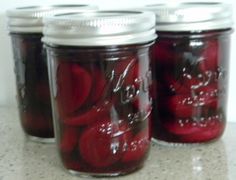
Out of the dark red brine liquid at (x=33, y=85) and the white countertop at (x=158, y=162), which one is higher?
the dark red brine liquid at (x=33, y=85)

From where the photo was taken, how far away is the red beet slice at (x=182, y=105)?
543 millimetres

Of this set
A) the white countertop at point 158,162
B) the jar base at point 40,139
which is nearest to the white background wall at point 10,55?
the white countertop at point 158,162

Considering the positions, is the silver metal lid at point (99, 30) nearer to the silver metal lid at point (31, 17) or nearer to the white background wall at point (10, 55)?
the silver metal lid at point (31, 17)

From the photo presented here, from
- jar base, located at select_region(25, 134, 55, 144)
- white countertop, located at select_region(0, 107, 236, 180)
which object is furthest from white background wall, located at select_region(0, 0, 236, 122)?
jar base, located at select_region(25, 134, 55, 144)

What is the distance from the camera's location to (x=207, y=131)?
22.0 inches

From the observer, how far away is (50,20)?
0.47 m

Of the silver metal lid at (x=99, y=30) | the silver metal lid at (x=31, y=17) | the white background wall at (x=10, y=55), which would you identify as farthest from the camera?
the white background wall at (x=10, y=55)

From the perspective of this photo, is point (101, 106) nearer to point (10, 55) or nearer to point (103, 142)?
point (103, 142)

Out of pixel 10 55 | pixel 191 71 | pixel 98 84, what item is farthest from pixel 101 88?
pixel 10 55

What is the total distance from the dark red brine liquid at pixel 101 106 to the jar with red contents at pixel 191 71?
0.05 meters

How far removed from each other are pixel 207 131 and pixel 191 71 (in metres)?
0.08

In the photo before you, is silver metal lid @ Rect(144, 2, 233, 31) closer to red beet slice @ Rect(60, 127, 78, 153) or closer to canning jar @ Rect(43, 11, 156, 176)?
canning jar @ Rect(43, 11, 156, 176)

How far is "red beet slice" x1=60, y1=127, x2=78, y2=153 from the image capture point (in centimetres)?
48

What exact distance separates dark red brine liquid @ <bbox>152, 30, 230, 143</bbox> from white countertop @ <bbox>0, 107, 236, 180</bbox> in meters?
0.02
